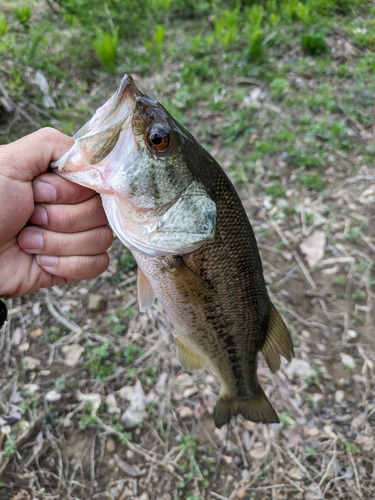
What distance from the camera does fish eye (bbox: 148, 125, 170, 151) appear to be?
1179 millimetres

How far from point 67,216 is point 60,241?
0.12m

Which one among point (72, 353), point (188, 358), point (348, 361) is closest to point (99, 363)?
point (72, 353)

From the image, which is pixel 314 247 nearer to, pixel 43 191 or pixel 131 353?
pixel 131 353

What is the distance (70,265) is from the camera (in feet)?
4.94

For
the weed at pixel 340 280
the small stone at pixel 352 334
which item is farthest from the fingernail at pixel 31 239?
the weed at pixel 340 280

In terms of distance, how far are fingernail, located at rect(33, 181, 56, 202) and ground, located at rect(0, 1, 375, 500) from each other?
145 centimetres

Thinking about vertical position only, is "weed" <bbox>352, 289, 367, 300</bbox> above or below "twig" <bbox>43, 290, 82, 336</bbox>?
above

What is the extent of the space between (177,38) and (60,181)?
5.32 metres

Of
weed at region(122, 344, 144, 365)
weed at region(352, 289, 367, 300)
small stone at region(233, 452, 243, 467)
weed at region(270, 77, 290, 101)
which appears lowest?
small stone at region(233, 452, 243, 467)

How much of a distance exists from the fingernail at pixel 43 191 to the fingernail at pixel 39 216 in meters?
0.05

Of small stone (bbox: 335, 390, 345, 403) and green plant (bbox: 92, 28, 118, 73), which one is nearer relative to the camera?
small stone (bbox: 335, 390, 345, 403)

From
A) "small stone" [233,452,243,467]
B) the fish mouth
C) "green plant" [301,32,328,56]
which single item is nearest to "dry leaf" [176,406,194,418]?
"small stone" [233,452,243,467]

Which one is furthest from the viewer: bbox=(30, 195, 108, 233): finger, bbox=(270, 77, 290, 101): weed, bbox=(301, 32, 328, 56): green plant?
bbox=(301, 32, 328, 56): green plant

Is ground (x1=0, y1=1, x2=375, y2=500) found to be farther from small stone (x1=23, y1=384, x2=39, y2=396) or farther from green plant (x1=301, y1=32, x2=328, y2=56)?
green plant (x1=301, y1=32, x2=328, y2=56)
